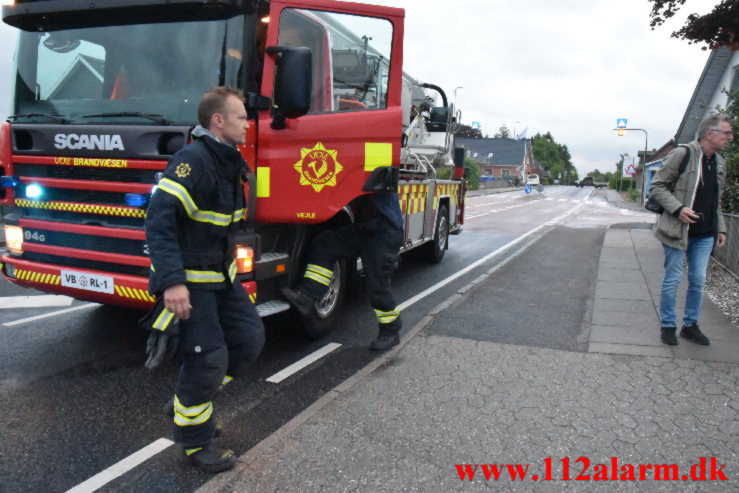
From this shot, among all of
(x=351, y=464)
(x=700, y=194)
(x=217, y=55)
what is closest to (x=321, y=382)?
(x=351, y=464)

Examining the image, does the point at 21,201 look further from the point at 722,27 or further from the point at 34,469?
the point at 722,27

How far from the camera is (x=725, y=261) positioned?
27.8ft

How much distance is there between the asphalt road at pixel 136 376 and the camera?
2.85 meters

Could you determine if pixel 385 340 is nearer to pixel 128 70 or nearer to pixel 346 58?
pixel 346 58

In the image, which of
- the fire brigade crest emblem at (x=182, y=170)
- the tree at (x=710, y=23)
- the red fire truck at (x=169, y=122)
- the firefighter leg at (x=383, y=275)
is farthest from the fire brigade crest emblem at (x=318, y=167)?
the tree at (x=710, y=23)

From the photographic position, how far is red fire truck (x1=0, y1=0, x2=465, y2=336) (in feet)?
12.7

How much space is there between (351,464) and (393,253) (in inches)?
80.7

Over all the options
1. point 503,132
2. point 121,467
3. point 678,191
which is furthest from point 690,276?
point 503,132

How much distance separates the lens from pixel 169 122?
12.5ft

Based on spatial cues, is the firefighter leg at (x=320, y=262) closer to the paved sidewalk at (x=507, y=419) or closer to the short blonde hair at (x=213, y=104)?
the paved sidewalk at (x=507, y=419)

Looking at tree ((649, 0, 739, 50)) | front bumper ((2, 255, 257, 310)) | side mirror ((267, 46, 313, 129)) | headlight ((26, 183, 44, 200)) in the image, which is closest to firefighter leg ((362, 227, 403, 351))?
front bumper ((2, 255, 257, 310))

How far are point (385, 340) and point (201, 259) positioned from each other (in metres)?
2.32

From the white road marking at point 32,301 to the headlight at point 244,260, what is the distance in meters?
3.27

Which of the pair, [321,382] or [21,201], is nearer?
[321,382]
